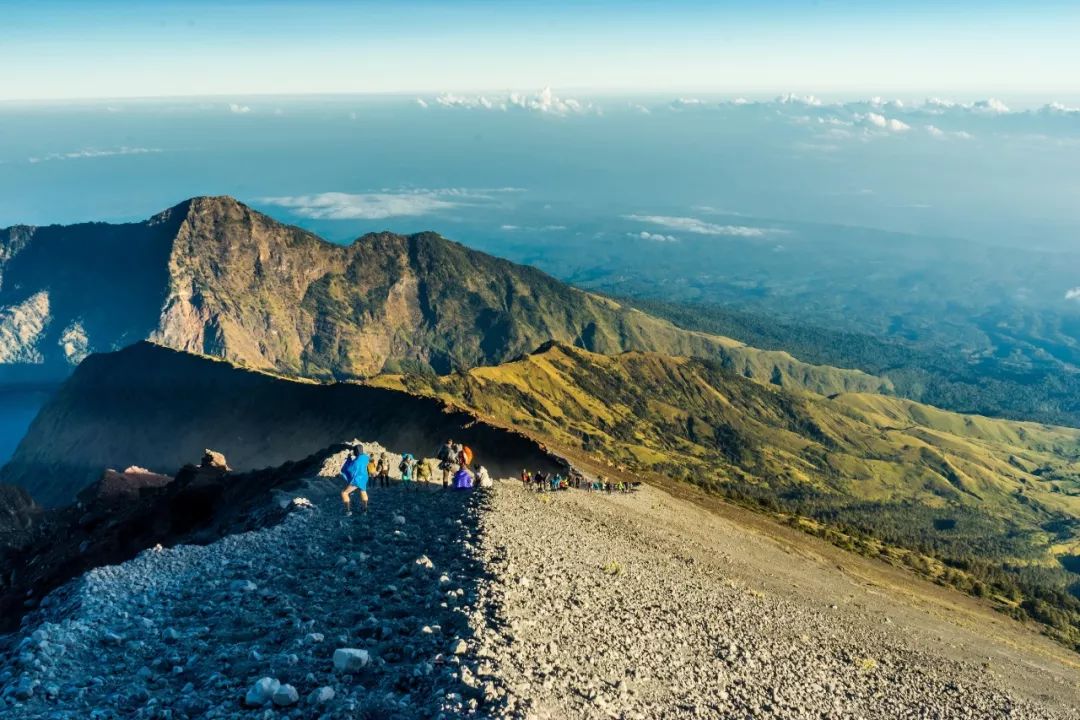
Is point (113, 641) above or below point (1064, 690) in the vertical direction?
above

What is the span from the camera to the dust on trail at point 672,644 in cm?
1805

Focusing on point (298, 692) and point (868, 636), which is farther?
point (868, 636)

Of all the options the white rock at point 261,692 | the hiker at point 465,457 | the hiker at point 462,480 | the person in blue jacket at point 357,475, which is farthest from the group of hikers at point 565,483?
the white rock at point 261,692

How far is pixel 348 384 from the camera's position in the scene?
12962cm

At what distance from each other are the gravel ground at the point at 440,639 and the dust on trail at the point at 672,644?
114mm

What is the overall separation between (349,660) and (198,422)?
14734 cm

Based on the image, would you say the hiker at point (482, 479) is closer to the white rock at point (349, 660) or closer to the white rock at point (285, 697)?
the white rock at point (349, 660)

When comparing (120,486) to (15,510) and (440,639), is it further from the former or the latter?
(440,639)

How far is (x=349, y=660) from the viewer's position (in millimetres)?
16406

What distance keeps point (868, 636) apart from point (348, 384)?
346 ft

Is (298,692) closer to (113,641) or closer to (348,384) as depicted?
(113,641)

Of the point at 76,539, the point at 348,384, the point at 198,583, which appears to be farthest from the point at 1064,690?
the point at 348,384

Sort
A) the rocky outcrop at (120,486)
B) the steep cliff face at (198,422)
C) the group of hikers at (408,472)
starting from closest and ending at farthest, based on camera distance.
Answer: the group of hikers at (408,472) → the rocky outcrop at (120,486) → the steep cliff face at (198,422)

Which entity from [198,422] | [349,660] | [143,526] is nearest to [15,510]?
[143,526]
